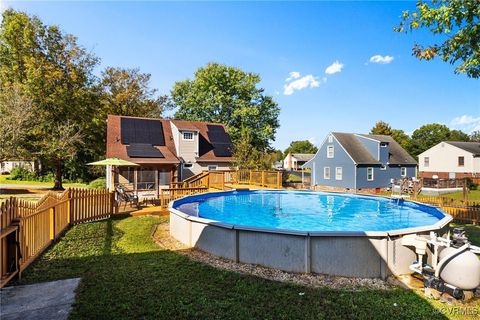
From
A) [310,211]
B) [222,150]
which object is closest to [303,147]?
[222,150]

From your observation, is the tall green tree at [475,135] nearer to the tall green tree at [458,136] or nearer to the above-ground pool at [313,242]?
the tall green tree at [458,136]

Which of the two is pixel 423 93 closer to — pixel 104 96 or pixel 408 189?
pixel 408 189

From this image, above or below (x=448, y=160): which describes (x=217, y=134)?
above

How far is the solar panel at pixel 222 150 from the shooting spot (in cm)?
2757

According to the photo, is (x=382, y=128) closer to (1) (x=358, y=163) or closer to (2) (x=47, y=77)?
(1) (x=358, y=163)

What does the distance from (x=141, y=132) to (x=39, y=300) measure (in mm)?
20954

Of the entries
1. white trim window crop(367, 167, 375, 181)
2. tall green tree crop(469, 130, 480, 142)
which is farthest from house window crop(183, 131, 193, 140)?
tall green tree crop(469, 130, 480, 142)

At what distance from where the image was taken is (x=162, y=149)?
957 inches

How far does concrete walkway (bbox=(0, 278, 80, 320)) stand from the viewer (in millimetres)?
4227

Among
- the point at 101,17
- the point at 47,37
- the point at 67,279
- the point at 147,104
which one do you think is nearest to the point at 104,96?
the point at 147,104

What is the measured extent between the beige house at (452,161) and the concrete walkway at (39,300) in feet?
134

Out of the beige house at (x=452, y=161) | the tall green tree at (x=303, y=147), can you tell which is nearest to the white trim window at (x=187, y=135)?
the beige house at (x=452, y=161)

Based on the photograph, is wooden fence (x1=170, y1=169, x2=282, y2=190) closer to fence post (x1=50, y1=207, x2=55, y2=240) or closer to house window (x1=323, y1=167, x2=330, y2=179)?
fence post (x1=50, y1=207, x2=55, y2=240)

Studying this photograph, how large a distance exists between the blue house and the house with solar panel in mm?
12481
